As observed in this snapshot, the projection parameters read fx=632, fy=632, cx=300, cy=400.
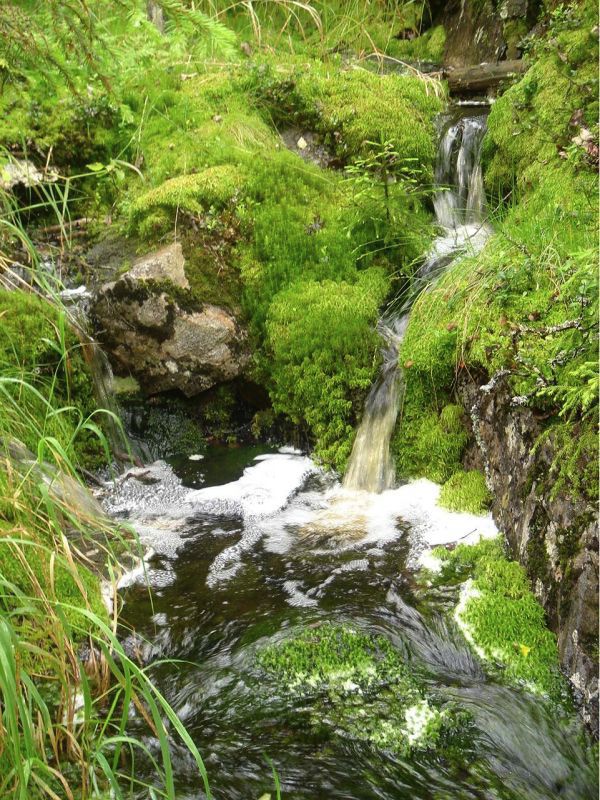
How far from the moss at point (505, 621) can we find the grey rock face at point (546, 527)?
6 centimetres

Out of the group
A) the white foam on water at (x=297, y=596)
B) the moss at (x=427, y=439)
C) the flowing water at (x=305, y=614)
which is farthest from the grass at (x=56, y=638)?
the moss at (x=427, y=439)

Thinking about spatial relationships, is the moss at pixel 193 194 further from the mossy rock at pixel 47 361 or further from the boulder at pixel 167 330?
the mossy rock at pixel 47 361

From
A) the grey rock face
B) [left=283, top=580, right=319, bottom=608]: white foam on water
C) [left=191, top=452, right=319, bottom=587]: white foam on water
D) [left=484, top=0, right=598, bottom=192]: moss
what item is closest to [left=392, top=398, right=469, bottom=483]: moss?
the grey rock face

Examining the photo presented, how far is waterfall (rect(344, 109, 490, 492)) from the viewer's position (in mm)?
4715

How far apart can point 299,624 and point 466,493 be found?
4.82 ft

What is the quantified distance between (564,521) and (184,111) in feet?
18.6

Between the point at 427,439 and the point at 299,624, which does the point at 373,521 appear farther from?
the point at 299,624

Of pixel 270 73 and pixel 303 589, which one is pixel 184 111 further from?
pixel 303 589

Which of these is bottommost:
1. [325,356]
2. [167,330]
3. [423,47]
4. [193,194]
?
[325,356]

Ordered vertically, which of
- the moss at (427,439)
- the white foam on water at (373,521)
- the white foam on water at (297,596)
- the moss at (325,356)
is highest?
the moss at (325,356)

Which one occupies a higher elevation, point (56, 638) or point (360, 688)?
point (56, 638)

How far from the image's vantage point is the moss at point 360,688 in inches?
101

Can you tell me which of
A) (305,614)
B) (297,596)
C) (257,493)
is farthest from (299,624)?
(257,493)

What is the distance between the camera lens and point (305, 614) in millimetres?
3279
